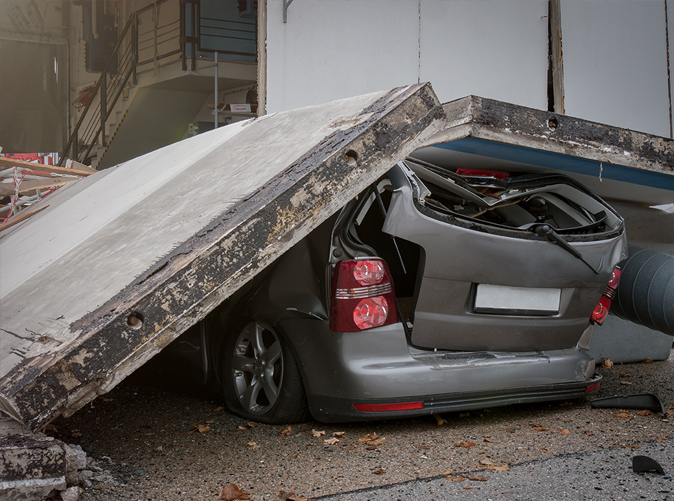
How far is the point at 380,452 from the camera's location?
3.07 metres

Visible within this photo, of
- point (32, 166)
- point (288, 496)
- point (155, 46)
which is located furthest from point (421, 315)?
point (155, 46)

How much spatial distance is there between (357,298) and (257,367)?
824mm

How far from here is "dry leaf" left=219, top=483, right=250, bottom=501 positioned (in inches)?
100

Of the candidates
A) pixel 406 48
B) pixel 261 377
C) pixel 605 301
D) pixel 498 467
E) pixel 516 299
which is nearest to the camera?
pixel 498 467

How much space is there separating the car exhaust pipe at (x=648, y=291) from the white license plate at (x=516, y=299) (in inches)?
41.4

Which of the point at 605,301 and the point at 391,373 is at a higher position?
the point at 605,301

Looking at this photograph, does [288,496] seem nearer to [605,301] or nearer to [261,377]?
[261,377]

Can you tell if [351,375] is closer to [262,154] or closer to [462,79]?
[262,154]

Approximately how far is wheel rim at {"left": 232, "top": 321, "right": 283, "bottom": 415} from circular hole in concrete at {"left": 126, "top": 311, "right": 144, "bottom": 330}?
110 cm

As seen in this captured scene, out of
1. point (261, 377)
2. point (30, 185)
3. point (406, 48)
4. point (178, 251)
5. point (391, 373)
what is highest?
point (406, 48)

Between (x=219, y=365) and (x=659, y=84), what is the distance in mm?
7117

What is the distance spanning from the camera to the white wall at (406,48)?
22.9 feet

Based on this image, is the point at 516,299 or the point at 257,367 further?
the point at 257,367

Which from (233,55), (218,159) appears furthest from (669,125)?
(233,55)
